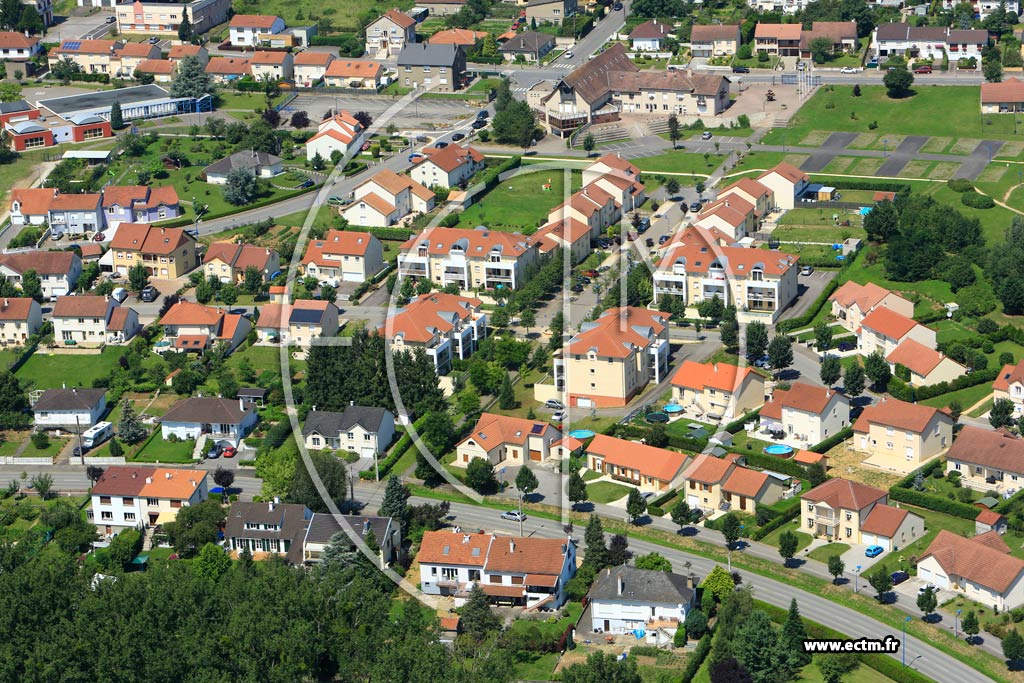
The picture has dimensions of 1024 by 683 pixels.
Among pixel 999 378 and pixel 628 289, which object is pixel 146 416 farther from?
pixel 999 378

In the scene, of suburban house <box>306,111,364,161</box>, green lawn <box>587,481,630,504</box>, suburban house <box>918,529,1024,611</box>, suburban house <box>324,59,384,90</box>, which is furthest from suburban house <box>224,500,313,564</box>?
suburban house <box>324,59,384,90</box>

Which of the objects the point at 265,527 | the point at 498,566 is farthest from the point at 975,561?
the point at 265,527

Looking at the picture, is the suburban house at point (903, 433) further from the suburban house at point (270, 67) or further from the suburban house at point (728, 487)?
the suburban house at point (270, 67)

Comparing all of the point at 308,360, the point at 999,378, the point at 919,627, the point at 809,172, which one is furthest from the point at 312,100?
the point at 919,627

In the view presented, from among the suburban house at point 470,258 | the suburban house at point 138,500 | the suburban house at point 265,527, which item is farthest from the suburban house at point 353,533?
the suburban house at point 470,258

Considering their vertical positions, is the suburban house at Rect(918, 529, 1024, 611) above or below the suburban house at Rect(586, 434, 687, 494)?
above

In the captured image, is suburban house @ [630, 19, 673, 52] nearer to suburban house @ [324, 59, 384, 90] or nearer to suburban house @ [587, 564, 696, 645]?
suburban house @ [324, 59, 384, 90]
